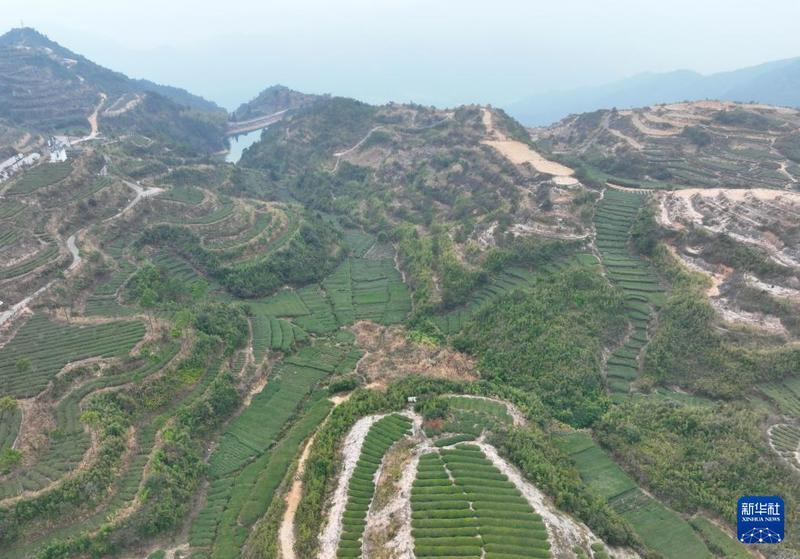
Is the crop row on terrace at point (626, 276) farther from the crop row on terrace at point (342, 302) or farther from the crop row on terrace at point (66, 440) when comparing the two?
the crop row on terrace at point (66, 440)

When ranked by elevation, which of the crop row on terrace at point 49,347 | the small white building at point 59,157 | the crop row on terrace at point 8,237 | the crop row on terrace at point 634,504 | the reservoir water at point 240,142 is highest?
the reservoir water at point 240,142

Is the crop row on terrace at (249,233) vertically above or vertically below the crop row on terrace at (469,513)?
above

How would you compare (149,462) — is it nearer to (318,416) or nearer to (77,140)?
(318,416)

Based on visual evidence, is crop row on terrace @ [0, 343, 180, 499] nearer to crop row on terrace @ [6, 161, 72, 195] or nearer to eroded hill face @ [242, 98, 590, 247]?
crop row on terrace @ [6, 161, 72, 195]

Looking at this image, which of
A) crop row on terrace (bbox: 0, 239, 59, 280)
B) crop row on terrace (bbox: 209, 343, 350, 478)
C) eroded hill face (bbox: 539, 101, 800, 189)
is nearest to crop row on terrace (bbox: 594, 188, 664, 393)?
eroded hill face (bbox: 539, 101, 800, 189)

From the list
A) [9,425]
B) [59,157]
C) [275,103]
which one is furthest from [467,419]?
[275,103]

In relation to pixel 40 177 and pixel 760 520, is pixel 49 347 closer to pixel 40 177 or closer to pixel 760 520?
pixel 40 177

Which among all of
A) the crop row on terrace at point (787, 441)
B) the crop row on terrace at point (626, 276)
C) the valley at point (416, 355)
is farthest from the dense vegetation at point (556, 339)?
the crop row on terrace at point (787, 441)
